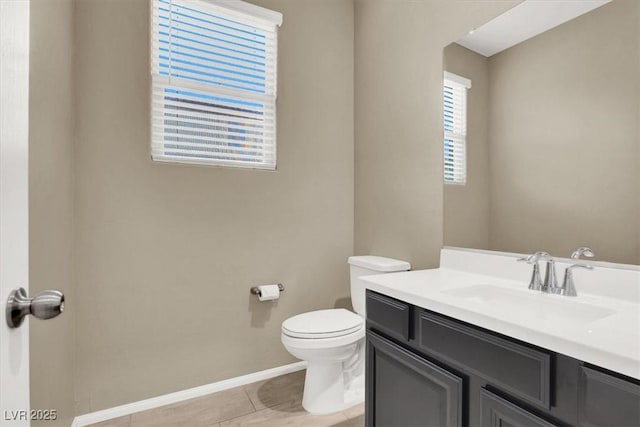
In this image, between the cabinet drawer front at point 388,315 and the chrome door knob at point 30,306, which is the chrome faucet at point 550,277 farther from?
the chrome door knob at point 30,306

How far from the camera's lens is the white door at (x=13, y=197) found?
47 cm

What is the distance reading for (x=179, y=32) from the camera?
1.93 m

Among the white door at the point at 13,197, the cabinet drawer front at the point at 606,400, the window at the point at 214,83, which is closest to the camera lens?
the white door at the point at 13,197

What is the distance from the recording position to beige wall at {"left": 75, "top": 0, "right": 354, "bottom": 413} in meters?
1.74

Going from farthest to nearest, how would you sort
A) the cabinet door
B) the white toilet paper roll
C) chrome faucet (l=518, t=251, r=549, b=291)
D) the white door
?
1. the white toilet paper roll
2. chrome faucet (l=518, t=251, r=549, b=291)
3. the cabinet door
4. the white door

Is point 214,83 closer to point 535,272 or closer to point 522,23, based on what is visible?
point 522,23

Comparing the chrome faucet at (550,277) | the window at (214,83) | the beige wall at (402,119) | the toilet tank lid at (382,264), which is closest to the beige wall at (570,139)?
the chrome faucet at (550,277)

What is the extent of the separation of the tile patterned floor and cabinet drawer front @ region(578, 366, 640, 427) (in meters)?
1.29

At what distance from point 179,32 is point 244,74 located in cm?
43

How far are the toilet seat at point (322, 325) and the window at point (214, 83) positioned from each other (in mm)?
1020

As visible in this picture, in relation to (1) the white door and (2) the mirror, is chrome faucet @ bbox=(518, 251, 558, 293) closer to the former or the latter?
(2) the mirror

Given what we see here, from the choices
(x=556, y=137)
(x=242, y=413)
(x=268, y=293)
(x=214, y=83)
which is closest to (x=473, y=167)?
(x=556, y=137)

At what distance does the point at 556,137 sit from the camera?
1266 mm

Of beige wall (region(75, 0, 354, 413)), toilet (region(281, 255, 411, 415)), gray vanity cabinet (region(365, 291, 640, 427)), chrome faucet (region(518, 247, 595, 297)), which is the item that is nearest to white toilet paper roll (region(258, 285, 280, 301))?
beige wall (region(75, 0, 354, 413))
